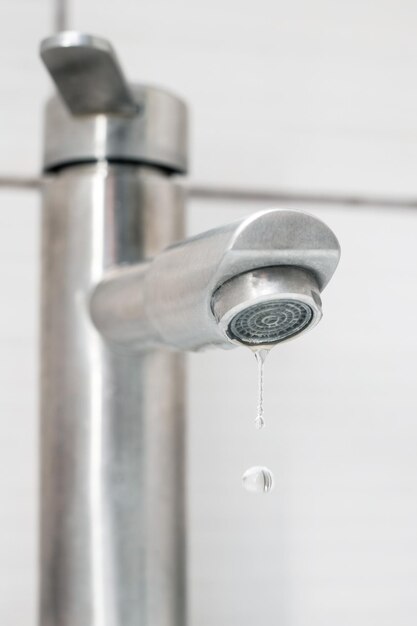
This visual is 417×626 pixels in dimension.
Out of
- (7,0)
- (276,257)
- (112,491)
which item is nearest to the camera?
(276,257)

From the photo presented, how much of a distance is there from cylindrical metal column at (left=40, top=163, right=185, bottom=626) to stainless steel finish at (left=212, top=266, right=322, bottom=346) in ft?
0.33

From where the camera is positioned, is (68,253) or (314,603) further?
(314,603)

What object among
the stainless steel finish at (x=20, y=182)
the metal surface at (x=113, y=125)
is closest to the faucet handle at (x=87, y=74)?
the metal surface at (x=113, y=125)

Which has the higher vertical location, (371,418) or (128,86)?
(128,86)

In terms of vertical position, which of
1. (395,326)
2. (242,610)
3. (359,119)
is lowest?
(242,610)

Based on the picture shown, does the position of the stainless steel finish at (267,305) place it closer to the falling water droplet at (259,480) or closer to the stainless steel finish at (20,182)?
the falling water droplet at (259,480)

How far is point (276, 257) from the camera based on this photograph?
215mm

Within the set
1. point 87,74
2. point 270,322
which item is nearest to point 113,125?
point 87,74

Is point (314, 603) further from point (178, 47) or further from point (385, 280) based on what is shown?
point (178, 47)

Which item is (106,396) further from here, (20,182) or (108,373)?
(20,182)

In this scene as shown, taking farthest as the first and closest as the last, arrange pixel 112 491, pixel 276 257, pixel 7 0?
pixel 7 0, pixel 112 491, pixel 276 257

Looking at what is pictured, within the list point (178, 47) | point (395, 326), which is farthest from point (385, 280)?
point (178, 47)

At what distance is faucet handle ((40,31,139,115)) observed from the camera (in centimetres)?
28

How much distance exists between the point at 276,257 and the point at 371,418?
25 centimetres
